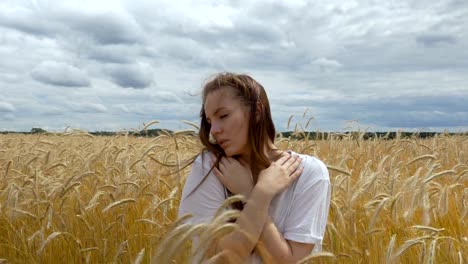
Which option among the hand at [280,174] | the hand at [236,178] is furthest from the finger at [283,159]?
the hand at [236,178]

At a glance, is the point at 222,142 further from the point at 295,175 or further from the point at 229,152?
the point at 295,175

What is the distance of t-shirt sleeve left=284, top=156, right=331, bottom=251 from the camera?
1.91m

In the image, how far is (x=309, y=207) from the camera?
1950 mm

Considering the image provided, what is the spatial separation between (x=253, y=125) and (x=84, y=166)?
88.1 inches

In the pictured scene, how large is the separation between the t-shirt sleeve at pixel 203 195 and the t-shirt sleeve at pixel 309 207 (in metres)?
0.28

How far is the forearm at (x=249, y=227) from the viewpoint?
1.75 meters

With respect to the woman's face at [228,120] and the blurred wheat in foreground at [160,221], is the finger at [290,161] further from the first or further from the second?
the blurred wheat in foreground at [160,221]

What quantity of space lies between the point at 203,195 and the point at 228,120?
0.99ft

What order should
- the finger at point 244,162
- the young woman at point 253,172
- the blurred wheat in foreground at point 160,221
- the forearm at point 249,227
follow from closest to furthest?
the forearm at point 249,227
the young woman at point 253,172
the finger at point 244,162
the blurred wheat in foreground at point 160,221

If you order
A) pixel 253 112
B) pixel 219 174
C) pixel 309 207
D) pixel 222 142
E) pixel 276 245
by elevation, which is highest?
pixel 253 112

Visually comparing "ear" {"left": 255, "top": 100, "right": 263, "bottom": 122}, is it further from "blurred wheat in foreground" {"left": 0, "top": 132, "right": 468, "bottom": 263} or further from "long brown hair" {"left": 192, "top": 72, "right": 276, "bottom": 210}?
"blurred wheat in foreground" {"left": 0, "top": 132, "right": 468, "bottom": 263}

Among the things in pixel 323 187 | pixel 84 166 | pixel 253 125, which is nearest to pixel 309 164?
pixel 323 187

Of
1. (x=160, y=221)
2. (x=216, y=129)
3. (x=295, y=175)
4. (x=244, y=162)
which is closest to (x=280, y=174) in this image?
(x=295, y=175)

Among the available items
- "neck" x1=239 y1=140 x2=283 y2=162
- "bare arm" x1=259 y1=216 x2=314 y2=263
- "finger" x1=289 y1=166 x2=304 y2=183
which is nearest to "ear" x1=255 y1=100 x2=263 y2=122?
"neck" x1=239 y1=140 x2=283 y2=162
